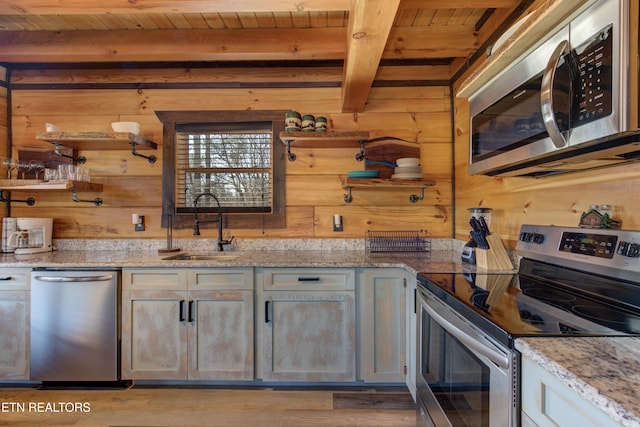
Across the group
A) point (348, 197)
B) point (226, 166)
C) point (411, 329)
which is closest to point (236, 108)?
point (226, 166)

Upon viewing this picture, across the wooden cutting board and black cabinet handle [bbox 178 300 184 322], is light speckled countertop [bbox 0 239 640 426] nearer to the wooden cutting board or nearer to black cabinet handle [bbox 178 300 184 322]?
A: black cabinet handle [bbox 178 300 184 322]

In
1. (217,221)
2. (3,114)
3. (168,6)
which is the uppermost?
(168,6)

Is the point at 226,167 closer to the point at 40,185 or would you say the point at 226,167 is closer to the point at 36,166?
the point at 40,185

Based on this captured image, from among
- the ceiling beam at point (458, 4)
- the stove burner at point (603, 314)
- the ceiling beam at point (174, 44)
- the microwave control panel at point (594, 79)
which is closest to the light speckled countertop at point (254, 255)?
the stove burner at point (603, 314)

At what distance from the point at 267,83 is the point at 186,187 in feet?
3.65

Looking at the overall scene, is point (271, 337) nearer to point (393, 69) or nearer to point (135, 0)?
point (135, 0)

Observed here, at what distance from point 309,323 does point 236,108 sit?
1816 millimetres

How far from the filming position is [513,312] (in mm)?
981

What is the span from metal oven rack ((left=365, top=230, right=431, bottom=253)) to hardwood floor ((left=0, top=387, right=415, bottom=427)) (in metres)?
0.99

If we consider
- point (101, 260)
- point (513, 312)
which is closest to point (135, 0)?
point (101, 260)

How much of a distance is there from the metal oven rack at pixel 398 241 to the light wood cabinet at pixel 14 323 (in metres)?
2.35

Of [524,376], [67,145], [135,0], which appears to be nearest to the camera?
[524,376]

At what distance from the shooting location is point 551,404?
2.30 ft

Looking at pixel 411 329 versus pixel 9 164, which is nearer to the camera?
pixel 411 329
